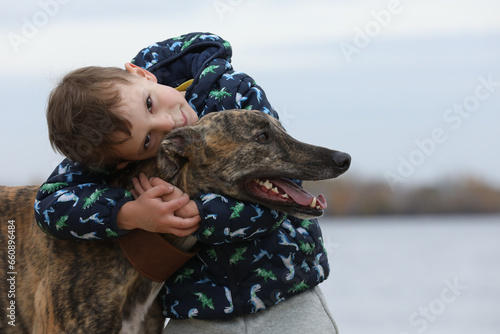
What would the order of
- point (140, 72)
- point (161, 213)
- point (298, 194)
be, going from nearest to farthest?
point (161, 213) < point (298, 194) < point (140, 72)

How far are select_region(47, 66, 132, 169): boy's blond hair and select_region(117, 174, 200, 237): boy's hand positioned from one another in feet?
0.80

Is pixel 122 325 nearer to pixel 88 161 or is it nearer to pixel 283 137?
pixel 88 161

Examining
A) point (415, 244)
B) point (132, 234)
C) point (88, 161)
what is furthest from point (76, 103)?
point (415, 244)

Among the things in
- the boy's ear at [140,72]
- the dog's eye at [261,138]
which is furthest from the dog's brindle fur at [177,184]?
the boy's ear at [140,72]

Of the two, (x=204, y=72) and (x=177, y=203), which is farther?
(x=204, y=72)

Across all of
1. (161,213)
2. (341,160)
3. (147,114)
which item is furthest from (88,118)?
(341,160)

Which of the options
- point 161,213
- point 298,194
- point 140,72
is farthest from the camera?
point 140,72

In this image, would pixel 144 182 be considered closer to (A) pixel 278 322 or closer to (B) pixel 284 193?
(B) pixel 284 193

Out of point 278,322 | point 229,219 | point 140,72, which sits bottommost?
point 278,322

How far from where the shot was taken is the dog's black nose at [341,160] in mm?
2428

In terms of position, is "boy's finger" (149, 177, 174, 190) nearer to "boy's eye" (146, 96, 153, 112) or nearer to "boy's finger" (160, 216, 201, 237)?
"boy's finger" (160, 216, 201, 237)

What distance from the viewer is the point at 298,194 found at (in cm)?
246

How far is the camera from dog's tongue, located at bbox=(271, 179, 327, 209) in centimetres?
242

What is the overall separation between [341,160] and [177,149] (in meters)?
0.63
